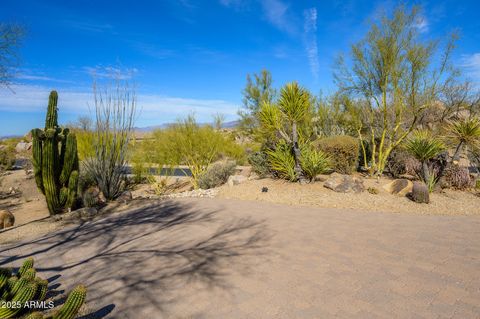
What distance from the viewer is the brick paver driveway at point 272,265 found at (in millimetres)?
2938

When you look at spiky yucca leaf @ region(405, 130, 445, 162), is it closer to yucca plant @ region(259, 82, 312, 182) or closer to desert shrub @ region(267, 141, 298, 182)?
yucca plant @ region(259, 82, 312, 182)

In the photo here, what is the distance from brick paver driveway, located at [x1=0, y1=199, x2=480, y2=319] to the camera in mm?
2938

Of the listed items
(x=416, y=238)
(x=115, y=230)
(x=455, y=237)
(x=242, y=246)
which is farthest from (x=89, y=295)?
(x=455, y=237)

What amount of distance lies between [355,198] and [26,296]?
23.9 ft

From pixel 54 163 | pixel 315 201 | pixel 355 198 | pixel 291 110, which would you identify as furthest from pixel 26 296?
pixel 291 110

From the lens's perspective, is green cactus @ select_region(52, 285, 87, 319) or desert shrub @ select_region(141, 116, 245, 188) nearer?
green cactus @ select_region(52, 285, 87, 319)

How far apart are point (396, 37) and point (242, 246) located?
9.36 meters

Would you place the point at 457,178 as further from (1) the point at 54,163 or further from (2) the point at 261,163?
(1) the point at 54,163

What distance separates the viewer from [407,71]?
9.85m

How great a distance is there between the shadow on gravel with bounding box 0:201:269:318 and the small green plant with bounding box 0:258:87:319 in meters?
0.60

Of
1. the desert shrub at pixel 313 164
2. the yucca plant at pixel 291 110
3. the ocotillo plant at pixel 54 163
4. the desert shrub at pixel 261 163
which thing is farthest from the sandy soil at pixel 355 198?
the ocotillo plant at pixel 54 163

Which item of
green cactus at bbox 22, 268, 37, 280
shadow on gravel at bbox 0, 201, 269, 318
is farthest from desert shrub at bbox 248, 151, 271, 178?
green cactus at bbox 22, 268, 37, 280

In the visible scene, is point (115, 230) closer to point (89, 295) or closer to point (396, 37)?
point (89, 295)

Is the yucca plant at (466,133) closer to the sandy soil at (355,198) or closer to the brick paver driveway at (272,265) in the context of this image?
the sandy soil at (355,198)
